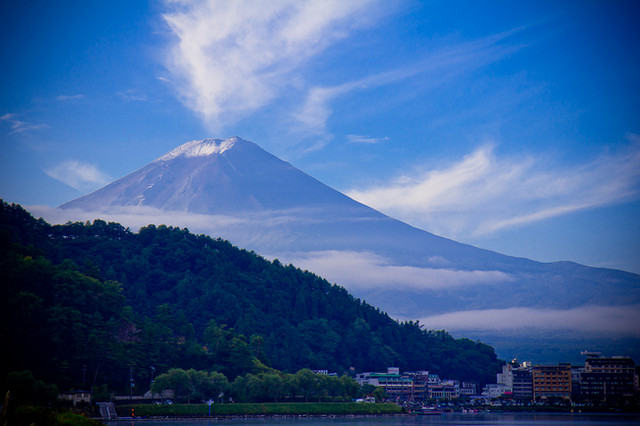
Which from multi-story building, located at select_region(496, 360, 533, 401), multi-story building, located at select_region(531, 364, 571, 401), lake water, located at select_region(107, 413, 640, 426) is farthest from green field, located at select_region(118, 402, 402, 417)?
multi-story building, located at select_region(496, 360, 533, 401)

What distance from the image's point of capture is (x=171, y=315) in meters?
88.2

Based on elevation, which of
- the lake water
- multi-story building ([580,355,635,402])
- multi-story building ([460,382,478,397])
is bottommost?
the lake water

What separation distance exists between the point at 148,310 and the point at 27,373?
48.5 m

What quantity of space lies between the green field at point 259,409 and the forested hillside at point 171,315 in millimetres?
7350

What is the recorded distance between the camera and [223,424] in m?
60.0

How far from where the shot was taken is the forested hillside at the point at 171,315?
2766 inches

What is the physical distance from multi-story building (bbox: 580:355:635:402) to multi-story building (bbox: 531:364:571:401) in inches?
149

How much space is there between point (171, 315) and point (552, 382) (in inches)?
2888

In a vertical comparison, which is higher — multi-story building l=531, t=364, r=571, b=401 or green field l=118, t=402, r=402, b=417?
multi-story building l=531, t=364, r=571, b=401

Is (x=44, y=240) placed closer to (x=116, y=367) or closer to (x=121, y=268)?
(x=121, y=268)

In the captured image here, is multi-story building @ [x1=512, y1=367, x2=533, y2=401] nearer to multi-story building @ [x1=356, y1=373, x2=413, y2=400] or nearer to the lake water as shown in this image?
multi-story building @ [x1=356, y1=373, x2=413, y2=400]

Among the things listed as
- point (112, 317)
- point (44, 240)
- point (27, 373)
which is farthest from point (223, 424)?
point (44, 240)

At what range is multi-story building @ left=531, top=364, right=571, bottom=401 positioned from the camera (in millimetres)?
125188

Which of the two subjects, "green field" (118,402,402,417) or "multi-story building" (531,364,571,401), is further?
"multi-story building" (531,364,571,401)
